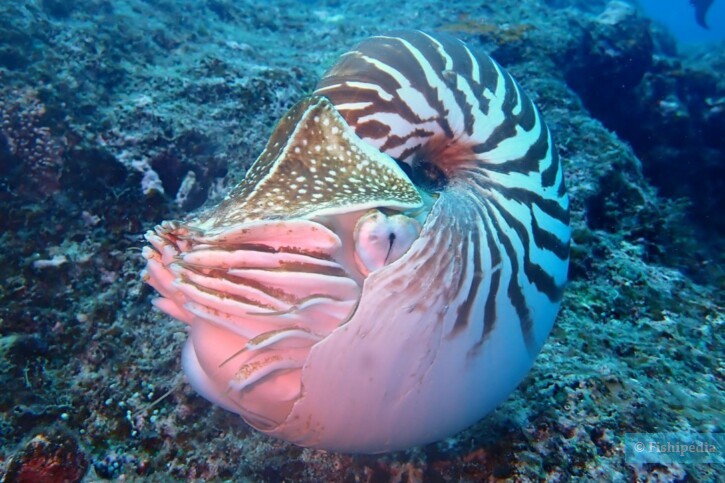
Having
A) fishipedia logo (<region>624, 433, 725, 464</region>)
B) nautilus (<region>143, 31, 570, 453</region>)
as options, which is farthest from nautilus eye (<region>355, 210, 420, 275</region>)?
fishipedia logo (<region>624, 433, 725, 464</region>)

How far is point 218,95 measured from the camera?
4.10 m

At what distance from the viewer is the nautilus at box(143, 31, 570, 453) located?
60.2 inches

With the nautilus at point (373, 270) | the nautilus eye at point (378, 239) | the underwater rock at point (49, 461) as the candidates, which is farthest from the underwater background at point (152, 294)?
the nautilus eye at point (378, 239)

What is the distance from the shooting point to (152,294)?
303cm

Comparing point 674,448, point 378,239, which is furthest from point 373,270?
point 674,448

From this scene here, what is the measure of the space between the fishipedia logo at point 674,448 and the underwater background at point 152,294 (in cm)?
4

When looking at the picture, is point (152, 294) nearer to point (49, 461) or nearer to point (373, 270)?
point (49, 461)

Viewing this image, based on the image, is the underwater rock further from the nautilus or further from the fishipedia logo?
the fishipedia logo

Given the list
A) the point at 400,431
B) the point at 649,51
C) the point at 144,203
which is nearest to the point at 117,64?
the point at 144,203

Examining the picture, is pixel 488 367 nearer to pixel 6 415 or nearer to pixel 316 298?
pixel 316 298

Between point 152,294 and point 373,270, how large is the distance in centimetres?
205

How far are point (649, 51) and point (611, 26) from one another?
2.79 feet

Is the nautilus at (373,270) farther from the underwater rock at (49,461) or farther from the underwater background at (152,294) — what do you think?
the underwater rock at (49,461)

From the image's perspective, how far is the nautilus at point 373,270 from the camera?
1.53m
